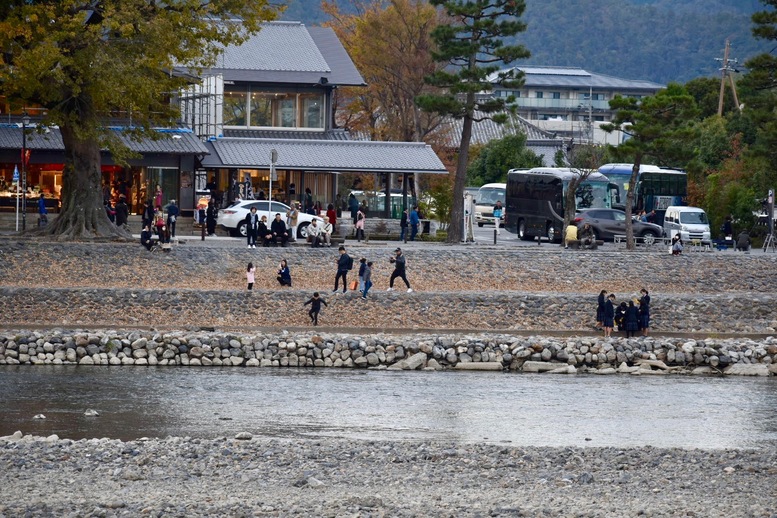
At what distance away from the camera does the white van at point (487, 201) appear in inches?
2435

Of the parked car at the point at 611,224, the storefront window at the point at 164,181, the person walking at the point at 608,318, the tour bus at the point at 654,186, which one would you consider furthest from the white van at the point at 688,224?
the storefront window at the point at 164,181

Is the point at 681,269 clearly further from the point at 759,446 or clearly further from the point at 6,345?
the point at 6,345

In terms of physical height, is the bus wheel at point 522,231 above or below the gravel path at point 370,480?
above

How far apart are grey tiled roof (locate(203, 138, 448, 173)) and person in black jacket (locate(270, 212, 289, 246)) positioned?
10794mm

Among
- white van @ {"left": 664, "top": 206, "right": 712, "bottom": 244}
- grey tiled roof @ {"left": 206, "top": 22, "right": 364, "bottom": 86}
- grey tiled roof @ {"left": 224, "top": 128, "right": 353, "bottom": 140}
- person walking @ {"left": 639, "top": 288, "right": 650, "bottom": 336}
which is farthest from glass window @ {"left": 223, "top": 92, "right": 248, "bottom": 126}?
person walking @ {"left": 639, "top": 288, "right": 650, "bottom": 336}

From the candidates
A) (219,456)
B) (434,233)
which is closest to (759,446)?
(219,456)

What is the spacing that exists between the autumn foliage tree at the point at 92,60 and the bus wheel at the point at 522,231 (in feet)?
53.9

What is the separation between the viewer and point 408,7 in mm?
65938

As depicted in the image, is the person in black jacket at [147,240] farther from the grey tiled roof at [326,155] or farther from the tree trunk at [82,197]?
the grey tiled roof at [326,155]

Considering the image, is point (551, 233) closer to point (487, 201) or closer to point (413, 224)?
point (413, 224)

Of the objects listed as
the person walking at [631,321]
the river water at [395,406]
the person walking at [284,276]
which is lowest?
the river water at [395,406]

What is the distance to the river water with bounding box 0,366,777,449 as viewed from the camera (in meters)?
21.6

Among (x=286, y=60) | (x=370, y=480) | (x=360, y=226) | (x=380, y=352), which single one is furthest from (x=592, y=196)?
(x=370, y=480)

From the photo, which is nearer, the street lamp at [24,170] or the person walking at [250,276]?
the person walking at [250,276]
